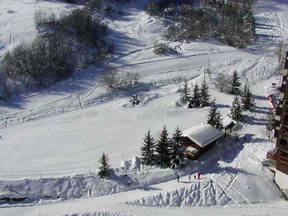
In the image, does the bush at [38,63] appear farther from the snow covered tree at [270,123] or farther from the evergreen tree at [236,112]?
the snow covered tree at [270,123]

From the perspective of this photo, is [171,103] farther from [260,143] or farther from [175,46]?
[175,46]

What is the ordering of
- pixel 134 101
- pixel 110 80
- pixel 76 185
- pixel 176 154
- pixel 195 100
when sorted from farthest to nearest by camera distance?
pixel 110 80, pixel 134 101, pixel 195 100, pixel 176 154, pixel 76 185

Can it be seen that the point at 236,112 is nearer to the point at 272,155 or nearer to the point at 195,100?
the point at 195,100

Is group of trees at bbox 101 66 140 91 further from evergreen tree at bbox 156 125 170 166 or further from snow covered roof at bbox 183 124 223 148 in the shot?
evergreen tree at bbox 156 125 170 166

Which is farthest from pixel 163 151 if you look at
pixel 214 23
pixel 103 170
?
pixel 214 23

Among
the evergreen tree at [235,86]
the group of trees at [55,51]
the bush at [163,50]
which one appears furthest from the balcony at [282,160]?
the group of trees at [55,51]

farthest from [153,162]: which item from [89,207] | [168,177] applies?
[89,207]
